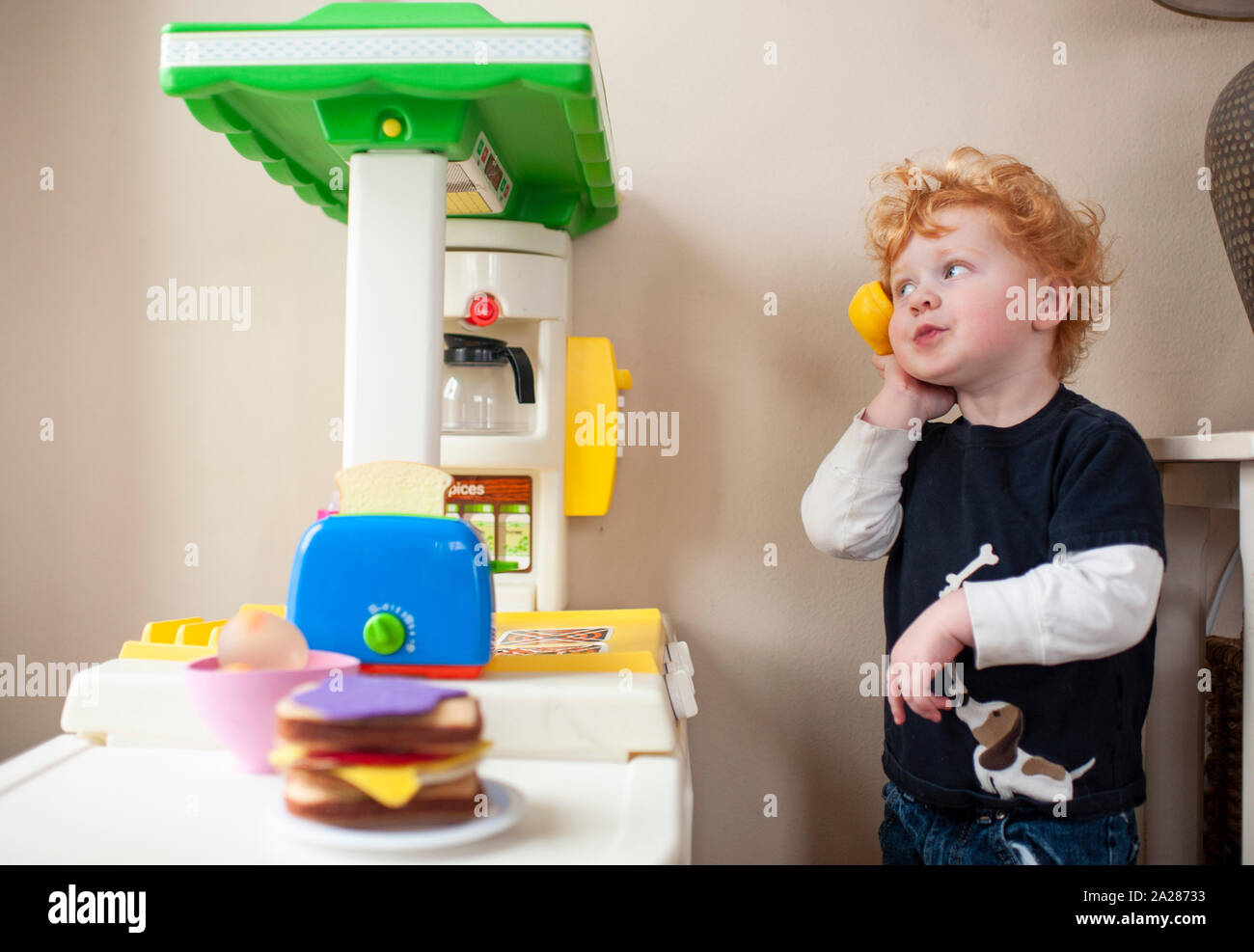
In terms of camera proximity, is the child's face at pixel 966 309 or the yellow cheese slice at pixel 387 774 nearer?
the yellow cheese slice at pixel 387 774

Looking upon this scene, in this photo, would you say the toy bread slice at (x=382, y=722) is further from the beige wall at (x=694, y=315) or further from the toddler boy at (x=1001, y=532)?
the beige wall at (x=694, y=315)

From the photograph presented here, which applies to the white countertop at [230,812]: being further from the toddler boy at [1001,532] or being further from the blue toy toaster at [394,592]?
the toddler boy at [1001,532]

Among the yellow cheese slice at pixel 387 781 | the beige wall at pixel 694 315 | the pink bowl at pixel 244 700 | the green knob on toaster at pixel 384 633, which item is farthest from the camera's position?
the beige wall at pixel 694 315

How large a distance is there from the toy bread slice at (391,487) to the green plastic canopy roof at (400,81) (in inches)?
11.3

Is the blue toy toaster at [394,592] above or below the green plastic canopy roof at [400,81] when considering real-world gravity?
below

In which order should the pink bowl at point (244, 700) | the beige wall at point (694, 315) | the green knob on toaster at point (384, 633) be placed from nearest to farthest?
1. the pink bowl at point (244, 700)
2. the green knob on toaster at point (384, 633)
3. the beige wall at point (694, 315)

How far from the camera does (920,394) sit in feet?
3.26

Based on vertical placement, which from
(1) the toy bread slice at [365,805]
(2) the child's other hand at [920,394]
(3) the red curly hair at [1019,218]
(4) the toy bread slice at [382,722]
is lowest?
(1) the toy bread slice at [365,805]

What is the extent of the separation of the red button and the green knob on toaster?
0.43 meters

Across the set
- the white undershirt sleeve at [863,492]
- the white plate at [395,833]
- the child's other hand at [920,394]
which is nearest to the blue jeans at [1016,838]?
the white undershirt sleeve at [863,492]

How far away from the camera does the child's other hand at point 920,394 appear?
99 cm

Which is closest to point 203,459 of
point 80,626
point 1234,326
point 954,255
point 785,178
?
point 80,626

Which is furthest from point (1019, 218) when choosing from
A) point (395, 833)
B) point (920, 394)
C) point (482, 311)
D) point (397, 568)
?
point (395, 833)
